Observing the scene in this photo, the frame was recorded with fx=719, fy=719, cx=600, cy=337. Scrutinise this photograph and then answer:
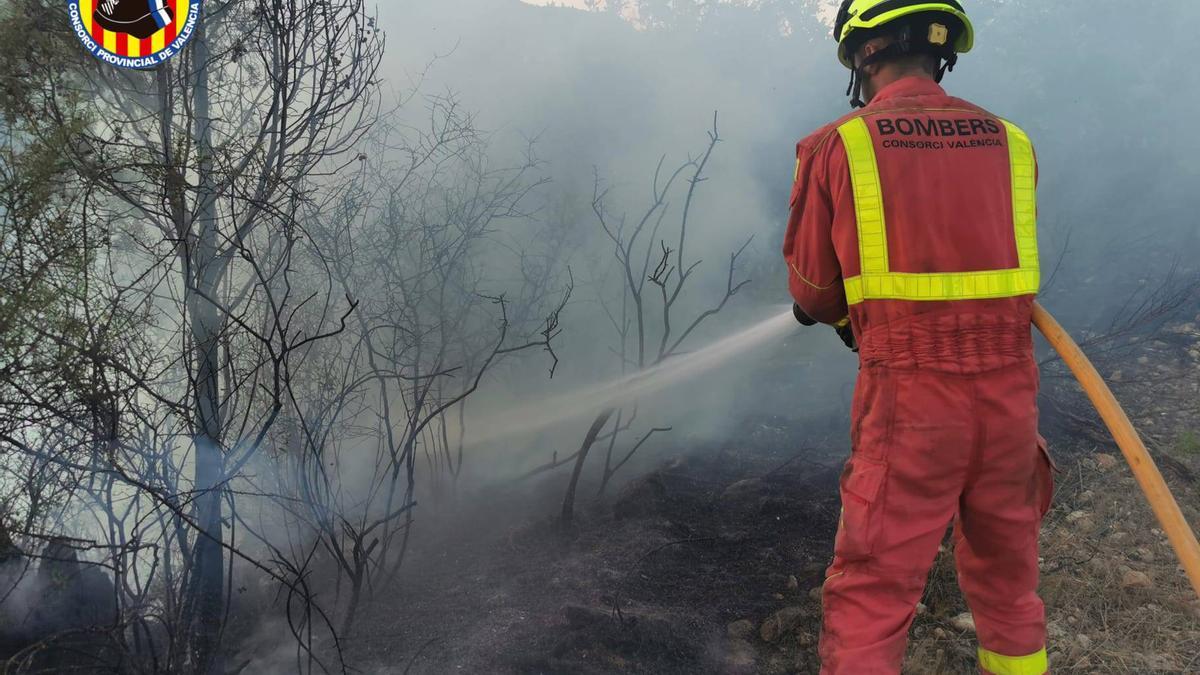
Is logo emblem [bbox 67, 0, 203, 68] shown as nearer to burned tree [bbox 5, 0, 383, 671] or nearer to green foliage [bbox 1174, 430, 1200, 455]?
burned tree [bbox 5, 0, 383, 671]

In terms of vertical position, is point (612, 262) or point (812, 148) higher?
point (612, 262)

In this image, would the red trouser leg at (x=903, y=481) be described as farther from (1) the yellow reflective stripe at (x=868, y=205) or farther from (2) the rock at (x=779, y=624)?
(2) the rock at (x=779, y=624)

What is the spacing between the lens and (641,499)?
402 centimetres

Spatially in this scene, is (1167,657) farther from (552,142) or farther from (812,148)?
(552,142)

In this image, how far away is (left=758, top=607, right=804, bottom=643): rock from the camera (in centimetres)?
280

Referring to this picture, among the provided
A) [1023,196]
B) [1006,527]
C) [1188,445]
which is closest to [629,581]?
[1006,527]

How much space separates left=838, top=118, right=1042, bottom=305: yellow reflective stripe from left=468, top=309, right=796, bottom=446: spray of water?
3218 millimetres

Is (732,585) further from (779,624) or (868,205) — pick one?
(868,205)

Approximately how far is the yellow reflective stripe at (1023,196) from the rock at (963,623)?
1.60 m

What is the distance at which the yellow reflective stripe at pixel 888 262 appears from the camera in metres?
1.71

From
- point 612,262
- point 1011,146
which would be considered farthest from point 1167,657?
point 612,262

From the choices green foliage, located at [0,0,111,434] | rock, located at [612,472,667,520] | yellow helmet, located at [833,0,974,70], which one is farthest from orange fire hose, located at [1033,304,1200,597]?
green foliage, located at [0,0,111,434]

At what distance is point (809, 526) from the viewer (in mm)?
3662

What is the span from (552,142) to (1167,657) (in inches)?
241
